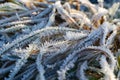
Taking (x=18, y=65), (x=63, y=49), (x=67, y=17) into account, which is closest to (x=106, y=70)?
(x=63, y=49)

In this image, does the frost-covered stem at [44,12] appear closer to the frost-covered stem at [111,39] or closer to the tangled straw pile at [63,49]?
the tangled straw pile at [63,49]

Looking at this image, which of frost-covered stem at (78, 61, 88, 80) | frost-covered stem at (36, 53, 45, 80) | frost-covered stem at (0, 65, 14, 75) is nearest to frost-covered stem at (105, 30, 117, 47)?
frost-covered stem at (78, 61, 88, 80)

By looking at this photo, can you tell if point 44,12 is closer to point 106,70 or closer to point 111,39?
point 111,39

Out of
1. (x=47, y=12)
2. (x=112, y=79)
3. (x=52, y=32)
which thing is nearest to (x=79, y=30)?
(x=52, y=32)

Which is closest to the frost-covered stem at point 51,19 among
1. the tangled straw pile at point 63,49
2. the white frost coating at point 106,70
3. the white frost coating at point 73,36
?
the tangled straw pile at point 63,49

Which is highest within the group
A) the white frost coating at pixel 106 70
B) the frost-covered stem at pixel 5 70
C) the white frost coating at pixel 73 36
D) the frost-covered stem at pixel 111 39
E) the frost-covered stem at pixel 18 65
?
the white frost coating at pixel 73 36

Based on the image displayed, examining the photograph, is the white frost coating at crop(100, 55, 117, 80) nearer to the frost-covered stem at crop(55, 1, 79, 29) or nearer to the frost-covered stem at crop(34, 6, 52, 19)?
the frost-covered stem at crop(55, 1, 79, 29)

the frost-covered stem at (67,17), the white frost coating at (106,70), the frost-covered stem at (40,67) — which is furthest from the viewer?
the frost-covered stem at (67,17)

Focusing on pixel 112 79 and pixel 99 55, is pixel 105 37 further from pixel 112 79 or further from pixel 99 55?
pixel 112 79
